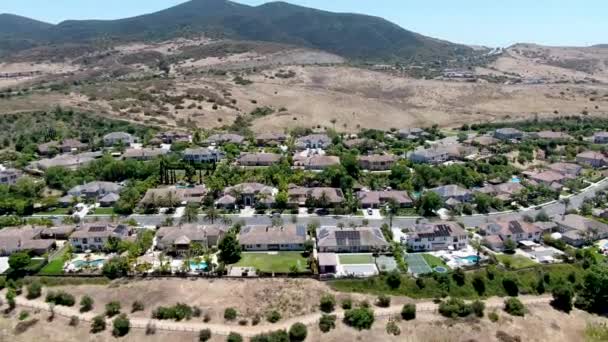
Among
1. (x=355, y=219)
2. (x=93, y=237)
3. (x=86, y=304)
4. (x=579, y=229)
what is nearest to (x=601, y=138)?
(x=579, y=229)

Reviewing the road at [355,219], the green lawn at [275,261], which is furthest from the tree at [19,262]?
the green lawn at [275,261]

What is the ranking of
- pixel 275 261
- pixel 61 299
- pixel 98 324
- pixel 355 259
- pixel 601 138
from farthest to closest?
pixel 601 138
pixel 355 259
pixel 275 261
pixel 61 299
pixel 98 324

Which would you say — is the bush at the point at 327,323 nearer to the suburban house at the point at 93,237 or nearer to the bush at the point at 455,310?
the bush at the point at 455,310

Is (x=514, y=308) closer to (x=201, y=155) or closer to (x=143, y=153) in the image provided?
(x=201, y=155)

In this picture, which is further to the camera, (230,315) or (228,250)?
(228,250)

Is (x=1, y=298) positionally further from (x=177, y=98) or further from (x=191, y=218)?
(x=177, y=98)

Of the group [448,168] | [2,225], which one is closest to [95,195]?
[2,225]

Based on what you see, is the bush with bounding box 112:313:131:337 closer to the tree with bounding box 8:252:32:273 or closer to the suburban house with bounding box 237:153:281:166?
the tree with bounding box 8:252:32:273
